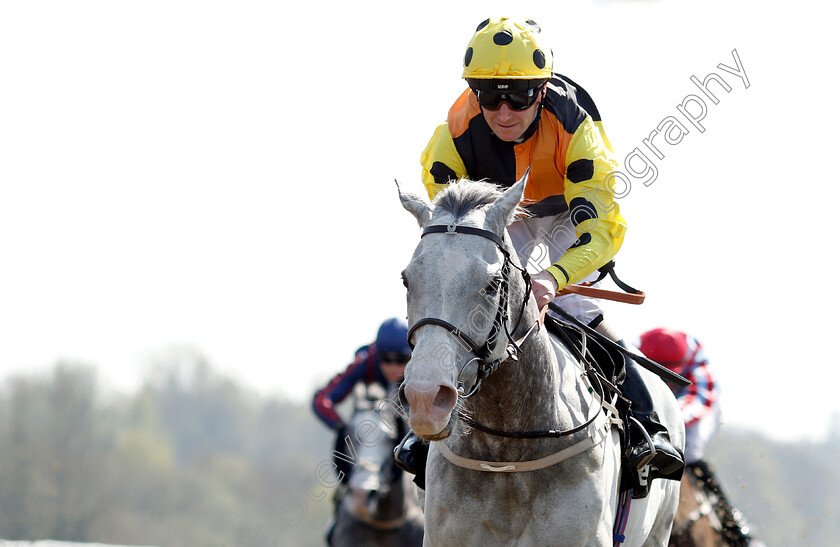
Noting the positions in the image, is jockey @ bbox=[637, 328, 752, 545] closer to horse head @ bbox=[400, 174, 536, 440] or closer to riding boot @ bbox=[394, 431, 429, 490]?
riding boot @ bbox=[394, 431, 429, 490]

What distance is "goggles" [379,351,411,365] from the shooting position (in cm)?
981

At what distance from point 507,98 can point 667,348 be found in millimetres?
4368

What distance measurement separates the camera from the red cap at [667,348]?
8961mm

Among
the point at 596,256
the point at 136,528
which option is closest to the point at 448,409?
the point at 596,256

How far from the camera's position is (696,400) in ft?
29.2

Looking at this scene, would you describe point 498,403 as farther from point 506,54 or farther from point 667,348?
point 667,348

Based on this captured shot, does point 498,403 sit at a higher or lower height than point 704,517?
higher

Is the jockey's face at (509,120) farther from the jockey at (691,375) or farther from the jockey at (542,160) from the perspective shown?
the jockey at (691,375)

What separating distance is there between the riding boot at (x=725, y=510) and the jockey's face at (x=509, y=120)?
163 inches

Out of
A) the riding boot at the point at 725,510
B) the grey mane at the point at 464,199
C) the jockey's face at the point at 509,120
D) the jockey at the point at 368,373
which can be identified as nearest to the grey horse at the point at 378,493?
the jockey at the point at 368,373

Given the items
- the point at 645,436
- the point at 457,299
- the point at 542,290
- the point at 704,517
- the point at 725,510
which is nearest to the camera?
the point at 457,299

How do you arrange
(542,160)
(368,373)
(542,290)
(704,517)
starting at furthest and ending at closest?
(368,373)
(704,517)
(542,160)
(542,290)

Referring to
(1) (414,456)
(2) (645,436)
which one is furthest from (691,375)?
(1) (414,456)

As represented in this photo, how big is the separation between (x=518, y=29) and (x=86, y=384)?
41159mm
